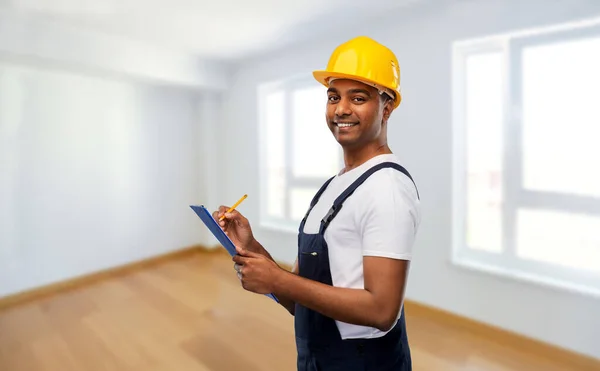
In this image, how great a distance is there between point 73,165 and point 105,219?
689mm

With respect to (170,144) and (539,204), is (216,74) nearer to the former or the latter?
(170,144)

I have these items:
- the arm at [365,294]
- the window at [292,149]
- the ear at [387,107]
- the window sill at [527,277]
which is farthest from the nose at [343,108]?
the window at [292,149]

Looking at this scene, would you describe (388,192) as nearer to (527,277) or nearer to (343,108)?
(343,108)

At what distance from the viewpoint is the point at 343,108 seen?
2.97 ft

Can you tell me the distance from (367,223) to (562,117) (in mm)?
2351

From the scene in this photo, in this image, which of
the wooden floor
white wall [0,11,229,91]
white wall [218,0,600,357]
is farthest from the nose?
white wall [0,11,229,91]

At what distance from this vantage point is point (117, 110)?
4.16 meters

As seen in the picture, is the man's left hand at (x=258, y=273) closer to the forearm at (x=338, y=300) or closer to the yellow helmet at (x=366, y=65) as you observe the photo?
the forearm at (x=338, y=300)

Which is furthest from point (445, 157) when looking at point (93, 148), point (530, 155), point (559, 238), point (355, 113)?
point (93, 148)

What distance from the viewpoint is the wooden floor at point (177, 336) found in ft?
7.85

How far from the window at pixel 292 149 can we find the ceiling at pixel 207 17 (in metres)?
0.72

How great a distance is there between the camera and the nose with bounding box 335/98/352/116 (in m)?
0.90

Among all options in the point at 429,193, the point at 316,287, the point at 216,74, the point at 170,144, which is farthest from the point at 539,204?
the point at 170,144

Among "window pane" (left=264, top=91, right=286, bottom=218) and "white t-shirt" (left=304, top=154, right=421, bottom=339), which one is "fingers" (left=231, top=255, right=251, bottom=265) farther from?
"window pane" (left=264, top=91, right=286, bottom=218)
